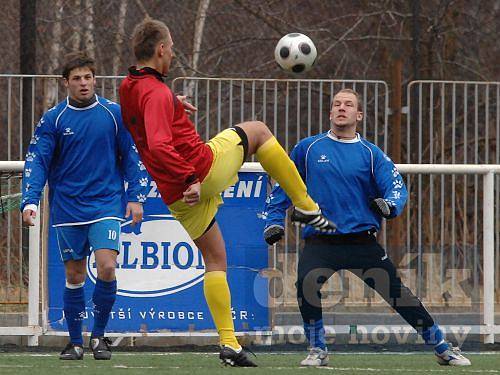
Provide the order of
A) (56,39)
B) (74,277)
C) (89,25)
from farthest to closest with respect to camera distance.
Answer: (89,25), (56,39), (74,277)

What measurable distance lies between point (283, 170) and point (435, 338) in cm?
154

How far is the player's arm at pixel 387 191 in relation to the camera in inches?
281

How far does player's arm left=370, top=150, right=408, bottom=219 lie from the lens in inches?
281

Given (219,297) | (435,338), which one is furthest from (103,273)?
(435,338)

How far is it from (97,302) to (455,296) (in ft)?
11.9

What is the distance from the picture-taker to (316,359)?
7246 millimetres

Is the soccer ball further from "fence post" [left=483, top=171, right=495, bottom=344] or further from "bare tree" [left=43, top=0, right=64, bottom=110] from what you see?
"bare tree" [left=43, top=0, right=64, bottom=110]

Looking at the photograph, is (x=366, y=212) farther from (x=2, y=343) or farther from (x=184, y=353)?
(x=2, y=343)

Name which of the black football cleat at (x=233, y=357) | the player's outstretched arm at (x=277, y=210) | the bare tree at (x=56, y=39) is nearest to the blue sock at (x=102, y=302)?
the player's outstretched arm at (x=277, y=210)

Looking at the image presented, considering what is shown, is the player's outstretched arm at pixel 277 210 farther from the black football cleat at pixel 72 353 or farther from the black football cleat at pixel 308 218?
the black football cleat at pixel 72 353

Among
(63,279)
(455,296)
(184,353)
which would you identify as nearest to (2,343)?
(63,279)

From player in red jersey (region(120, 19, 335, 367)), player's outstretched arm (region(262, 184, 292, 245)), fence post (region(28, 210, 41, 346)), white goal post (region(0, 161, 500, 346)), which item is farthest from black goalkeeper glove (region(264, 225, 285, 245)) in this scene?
fence post (region(28, 210, 41, 346))

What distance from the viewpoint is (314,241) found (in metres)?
7.37

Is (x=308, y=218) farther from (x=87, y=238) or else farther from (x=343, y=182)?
(x=87, y=238)
